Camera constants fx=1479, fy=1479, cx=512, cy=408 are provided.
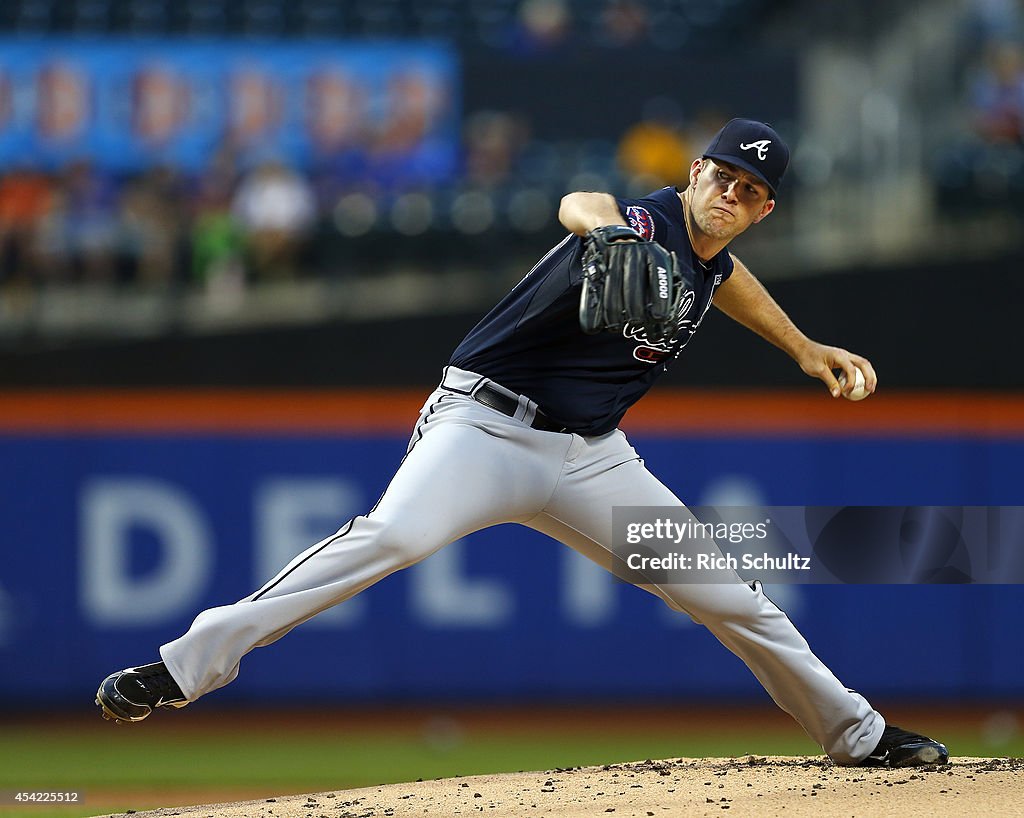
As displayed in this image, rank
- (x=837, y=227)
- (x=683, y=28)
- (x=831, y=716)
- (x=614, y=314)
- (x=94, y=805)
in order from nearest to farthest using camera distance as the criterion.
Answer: (x=614, y=314), (x=831, y=716), (x=94, y=805), (x=837, y=227), (x=683, y=28)

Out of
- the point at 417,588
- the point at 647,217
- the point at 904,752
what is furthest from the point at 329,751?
the point at 647,217

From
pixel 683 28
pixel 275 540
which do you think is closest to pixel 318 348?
pixel 275 540

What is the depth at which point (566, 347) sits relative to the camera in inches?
154

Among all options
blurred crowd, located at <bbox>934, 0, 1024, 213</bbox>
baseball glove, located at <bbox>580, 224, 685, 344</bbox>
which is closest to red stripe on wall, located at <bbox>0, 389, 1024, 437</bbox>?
blurred crowd, located at <bbox>934, 0, 1024, 213</bbox>

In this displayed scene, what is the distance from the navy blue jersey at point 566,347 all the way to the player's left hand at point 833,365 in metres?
0.49

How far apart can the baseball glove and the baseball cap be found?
0.53 metres

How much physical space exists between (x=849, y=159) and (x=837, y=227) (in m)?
0.43

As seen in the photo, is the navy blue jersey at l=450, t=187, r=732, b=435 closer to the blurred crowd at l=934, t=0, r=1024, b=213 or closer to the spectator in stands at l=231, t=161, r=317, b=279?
the spectator in stands at l=231, t=161, r=317, b=279

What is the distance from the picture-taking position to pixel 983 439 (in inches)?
339

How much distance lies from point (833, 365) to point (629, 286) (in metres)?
1.19

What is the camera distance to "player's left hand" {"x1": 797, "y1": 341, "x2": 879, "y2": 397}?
420 centimetres

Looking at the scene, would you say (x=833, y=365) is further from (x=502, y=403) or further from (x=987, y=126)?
(x=987, y=126)

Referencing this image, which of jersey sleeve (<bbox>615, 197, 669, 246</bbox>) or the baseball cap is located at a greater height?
the baseball cap

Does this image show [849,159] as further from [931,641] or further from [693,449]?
[931,641]
